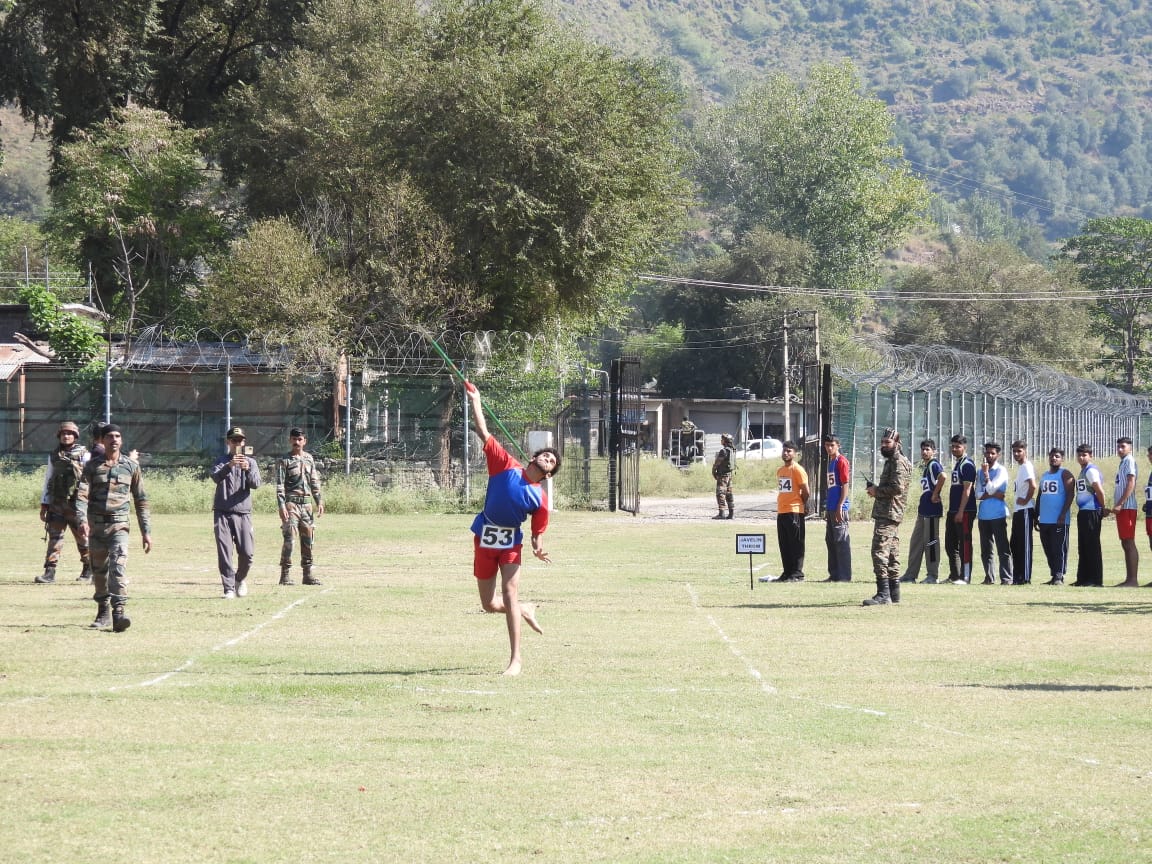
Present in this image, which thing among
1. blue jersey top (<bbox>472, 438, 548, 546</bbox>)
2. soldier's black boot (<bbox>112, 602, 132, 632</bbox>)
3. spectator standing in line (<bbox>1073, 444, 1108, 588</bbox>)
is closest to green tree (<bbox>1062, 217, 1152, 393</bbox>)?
spectator standing in line (<bbox>1073, 444, 1108, 588</bbox>)

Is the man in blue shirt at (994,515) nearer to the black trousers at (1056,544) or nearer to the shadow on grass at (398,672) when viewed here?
the black trousers at (1056,544)

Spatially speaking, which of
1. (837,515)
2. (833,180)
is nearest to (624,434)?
(837,515)

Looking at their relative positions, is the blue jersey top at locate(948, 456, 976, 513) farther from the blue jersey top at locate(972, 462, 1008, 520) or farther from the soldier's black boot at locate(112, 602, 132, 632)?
the soldier's black boot at locate(112, 602, 132, 632)

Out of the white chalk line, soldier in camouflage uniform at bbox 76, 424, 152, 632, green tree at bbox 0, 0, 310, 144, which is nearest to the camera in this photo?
the white chalk line

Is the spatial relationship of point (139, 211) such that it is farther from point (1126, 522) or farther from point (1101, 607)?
point (1101, 607)

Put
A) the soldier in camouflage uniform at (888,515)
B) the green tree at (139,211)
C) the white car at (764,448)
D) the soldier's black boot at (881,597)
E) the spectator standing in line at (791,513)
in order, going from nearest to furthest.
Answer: the soldier in camouflage uniform at (888,515) < the soldier's black boot at (881,597) < the spectator standing in line at (791,513) < the green tree at (139,211) < the white car at (764,448)

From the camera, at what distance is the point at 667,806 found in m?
7.09

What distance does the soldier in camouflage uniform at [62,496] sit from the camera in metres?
17.0

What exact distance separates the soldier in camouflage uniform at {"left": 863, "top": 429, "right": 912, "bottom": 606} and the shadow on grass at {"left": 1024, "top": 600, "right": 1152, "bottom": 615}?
1.61 m

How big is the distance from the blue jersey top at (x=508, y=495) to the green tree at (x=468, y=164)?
27.4 meters

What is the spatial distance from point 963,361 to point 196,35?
80.3 feet

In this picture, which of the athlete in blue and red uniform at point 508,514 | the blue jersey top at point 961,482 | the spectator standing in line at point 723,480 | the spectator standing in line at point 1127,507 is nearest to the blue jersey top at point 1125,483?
the spectator standing in line at point 1127,507

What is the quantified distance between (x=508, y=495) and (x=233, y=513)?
21.3 feet

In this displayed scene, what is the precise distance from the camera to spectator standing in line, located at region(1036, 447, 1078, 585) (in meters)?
19.8
